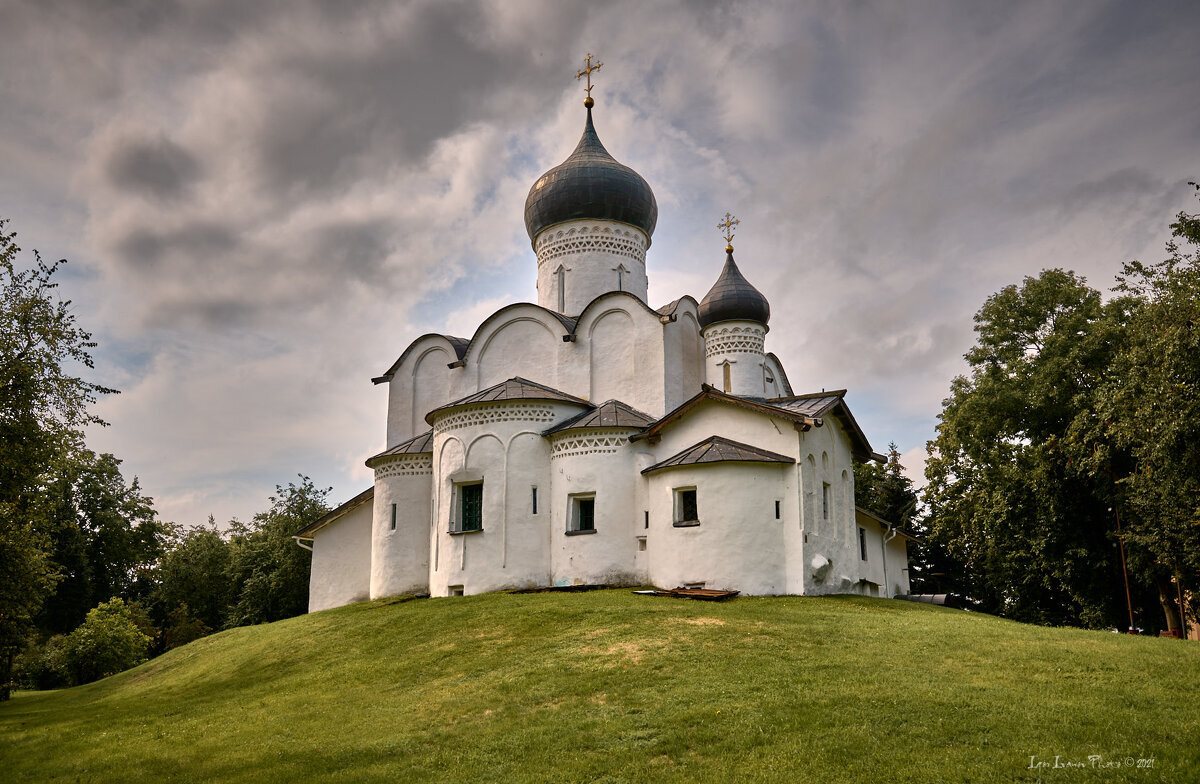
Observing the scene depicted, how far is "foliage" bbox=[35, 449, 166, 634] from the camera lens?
116ft

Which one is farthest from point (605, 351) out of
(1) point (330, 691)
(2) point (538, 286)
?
(1) point (330, 691)

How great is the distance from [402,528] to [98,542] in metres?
22.1

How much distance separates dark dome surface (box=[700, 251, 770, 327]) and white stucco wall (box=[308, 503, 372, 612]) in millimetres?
10829

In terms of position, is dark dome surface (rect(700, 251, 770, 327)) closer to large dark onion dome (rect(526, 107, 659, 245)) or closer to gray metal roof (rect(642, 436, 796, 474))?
large dark onion dome (rect(526, 107, 659, 245))

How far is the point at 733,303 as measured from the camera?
25312 mm

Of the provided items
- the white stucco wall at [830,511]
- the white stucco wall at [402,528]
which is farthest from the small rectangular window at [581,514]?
the white stucco wall at [830,511]

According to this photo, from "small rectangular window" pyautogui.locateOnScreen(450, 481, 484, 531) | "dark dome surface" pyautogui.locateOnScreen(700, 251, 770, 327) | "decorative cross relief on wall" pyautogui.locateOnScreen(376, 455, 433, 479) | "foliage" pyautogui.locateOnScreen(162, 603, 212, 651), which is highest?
"dark dome surface" pyautogui.locateOnScreen(700, 251, 770, 327)

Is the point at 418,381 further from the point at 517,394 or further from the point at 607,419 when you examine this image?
the point at 607,419

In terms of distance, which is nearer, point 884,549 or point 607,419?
point 607,419

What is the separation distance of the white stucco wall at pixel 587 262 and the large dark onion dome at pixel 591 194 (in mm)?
273

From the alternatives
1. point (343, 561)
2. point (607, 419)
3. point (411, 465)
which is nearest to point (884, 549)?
point (607, 419)

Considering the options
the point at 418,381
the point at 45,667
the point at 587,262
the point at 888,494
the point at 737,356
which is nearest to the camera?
the point at 737,356

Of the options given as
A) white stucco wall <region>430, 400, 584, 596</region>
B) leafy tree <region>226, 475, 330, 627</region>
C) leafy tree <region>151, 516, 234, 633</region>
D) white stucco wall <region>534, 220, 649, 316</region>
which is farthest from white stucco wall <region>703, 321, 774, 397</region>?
leafy tree <region>151, 516, 234, 633</region>

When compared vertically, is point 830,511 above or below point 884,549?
above
